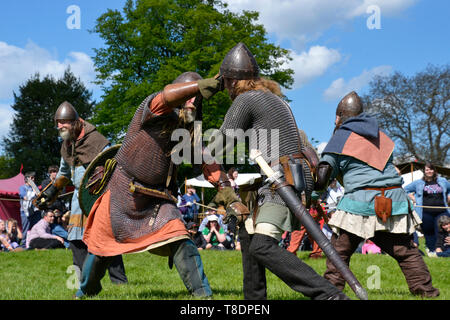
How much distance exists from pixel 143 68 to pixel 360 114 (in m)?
19.8

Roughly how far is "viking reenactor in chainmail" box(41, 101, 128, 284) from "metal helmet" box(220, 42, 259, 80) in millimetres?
2186

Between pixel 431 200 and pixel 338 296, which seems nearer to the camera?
pixel 338 296

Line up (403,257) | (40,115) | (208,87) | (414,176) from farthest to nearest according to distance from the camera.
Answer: (40,115)
(414,176)
(403,257)
(208,87)

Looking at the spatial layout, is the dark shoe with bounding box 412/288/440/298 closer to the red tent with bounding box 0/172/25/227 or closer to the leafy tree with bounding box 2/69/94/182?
the red tent with bounding box 0/172/25/227

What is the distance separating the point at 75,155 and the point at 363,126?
2.80m

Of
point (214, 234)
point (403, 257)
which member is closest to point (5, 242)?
point (214, 234)

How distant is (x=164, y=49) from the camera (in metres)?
23.1

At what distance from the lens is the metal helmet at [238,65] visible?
3.23m

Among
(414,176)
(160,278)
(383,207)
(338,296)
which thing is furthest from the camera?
(414,176)

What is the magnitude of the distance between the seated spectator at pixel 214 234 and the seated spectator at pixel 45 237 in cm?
298

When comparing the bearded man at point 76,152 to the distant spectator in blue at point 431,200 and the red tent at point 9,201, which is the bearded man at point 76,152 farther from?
the red tent at point 9,201

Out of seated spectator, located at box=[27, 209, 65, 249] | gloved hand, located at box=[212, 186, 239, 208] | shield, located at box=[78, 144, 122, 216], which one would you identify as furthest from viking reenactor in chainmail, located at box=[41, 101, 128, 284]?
seated spectator, located at box=[27, 209, 65, 249]

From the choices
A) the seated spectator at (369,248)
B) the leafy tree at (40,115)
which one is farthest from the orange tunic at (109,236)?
the leafy tree at (40,115)

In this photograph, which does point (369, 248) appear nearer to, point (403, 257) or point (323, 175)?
point (403, 257)
